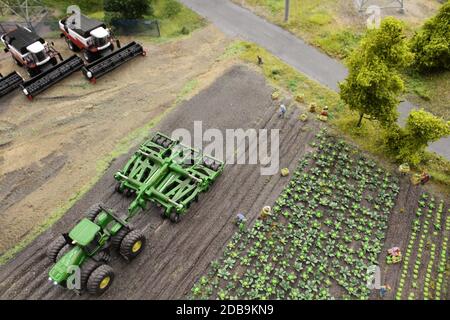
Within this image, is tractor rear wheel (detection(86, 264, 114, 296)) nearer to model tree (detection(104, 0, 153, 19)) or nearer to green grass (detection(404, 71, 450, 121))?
green grass (detection(404, 71, 450, 121))

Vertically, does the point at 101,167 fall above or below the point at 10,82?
below

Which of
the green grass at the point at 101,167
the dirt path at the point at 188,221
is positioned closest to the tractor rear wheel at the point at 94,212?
the dirt path at the point at 188,221

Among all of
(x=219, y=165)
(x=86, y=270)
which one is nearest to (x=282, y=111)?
(x=219, y=165)

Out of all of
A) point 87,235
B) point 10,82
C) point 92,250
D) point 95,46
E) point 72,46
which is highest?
point 95,46

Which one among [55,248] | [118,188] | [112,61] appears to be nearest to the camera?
A: [55,248]

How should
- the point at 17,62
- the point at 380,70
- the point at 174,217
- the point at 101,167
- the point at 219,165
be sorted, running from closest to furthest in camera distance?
the point at 174,217 → the point at 380,70 → the point at 219,165 → the point at 101,167 → the point at 17,62

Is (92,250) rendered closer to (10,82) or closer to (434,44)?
(10,82)
